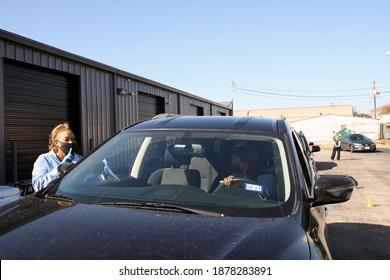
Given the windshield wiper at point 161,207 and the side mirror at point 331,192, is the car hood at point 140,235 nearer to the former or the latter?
the windshield wiper at point 161,207

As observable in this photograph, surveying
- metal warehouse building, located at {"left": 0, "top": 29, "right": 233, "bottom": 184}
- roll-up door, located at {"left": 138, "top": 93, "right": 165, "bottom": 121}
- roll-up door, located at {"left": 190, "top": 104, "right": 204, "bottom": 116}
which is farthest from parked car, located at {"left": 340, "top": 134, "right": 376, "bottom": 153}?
metal warehouse building, located at {"left": 0, "top": 29, "right": 233, "bottom": 184}

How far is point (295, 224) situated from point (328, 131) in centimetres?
5253

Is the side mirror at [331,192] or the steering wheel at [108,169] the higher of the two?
the steering wheel at [108,169]

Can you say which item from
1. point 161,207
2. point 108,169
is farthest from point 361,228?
point 161,207

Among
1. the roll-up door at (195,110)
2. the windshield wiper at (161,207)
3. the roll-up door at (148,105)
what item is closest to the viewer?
the windshield wiper at (161,207)

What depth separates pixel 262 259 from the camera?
5.28 feet

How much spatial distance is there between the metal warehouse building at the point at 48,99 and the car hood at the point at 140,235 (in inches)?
252

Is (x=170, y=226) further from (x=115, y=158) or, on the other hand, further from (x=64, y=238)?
(x=115, y=158)

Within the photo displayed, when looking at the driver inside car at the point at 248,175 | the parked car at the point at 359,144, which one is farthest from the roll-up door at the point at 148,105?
the parked car at the point at 359,144

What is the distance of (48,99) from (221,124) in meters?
7.46

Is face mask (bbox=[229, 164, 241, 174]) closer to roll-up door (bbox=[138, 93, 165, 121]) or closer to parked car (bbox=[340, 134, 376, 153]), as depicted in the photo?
roll-up door (bbox=[138, 93, 165, 121])

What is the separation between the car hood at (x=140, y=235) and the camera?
63.0 inches

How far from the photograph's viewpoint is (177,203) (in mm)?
2248

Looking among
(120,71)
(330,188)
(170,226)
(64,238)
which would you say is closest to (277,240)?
(170,226)
